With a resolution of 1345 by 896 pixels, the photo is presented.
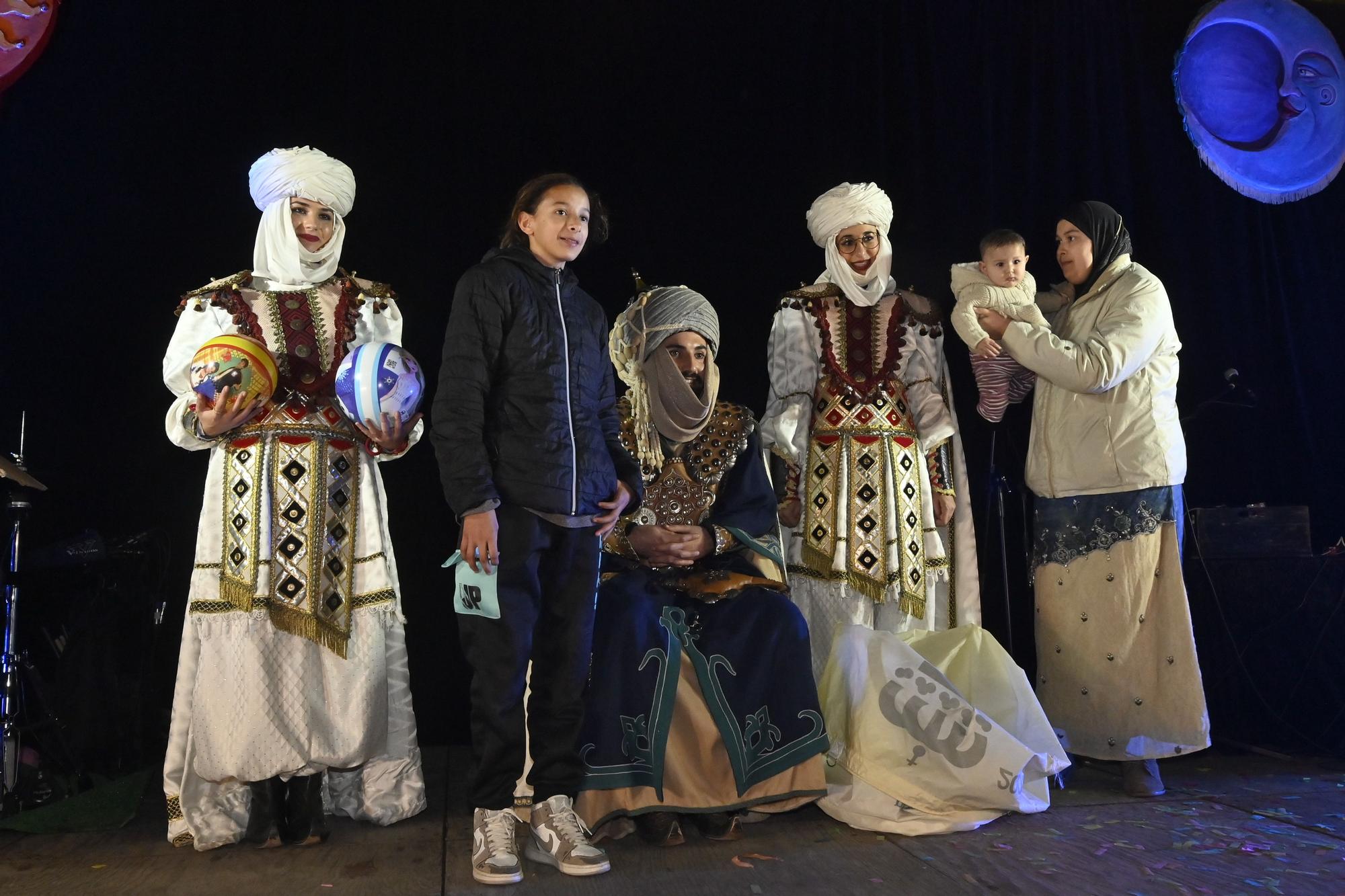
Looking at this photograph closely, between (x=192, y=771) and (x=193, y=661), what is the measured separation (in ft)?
0.89

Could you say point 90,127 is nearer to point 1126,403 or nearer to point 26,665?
point 26,665

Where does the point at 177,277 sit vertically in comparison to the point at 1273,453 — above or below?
above

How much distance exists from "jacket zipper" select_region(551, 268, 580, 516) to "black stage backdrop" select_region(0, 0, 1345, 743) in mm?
1355

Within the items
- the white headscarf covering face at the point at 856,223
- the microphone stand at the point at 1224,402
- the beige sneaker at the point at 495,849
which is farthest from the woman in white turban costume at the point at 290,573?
the microphone stand at the point at 1224,402

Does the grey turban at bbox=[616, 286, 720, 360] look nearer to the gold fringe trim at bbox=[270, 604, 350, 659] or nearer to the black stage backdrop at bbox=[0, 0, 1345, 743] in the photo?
the black stage backdrop at bbox=[0, 0, 1345, 743]

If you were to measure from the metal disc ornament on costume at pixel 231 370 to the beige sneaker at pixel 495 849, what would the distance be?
44.9 inches

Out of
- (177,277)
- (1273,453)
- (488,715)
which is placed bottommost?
(488,715)

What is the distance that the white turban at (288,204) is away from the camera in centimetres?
296

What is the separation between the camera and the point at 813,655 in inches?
135

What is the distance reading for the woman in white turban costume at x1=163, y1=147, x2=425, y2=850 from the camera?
9.03 feet

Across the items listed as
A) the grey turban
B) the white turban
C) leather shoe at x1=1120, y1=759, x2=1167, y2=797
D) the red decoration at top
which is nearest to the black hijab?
the grey turban

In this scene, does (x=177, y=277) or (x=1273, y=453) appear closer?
(x=177, y=277)

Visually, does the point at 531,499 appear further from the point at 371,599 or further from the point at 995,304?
the point at 995,304

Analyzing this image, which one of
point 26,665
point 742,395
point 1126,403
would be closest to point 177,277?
point 26,665
